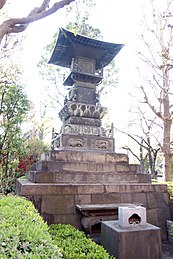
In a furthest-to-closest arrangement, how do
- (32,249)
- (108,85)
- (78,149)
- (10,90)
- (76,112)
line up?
(108,85) → (10,90) → (76,112) → (78,149) → (32,249)

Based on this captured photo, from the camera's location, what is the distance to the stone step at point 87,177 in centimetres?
547

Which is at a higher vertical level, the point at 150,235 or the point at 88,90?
the point at 88,90

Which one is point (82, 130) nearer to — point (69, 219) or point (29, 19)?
point (69, 219)

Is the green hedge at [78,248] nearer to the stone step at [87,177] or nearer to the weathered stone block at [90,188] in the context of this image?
the weathered stone block at [90,188]

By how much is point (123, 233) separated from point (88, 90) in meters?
5.94

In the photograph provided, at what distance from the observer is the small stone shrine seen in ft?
16.4

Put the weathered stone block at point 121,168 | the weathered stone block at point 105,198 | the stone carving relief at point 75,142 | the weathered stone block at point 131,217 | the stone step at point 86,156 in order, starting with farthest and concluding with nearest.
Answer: the stone carving relief at point 75,142 < the weathered stone block at point 121,168 < the stone step at point 86,156 < the weathered stone block at point 105,198 < the weathered stone block at point 131,217

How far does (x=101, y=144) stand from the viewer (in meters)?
7.33

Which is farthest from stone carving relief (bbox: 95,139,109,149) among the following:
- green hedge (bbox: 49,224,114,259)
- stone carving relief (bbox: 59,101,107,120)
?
green hedge (bbox: 49,224,114,259)

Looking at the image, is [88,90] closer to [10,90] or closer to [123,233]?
[10,90]

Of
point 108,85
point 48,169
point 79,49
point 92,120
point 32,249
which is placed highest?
point 108,85

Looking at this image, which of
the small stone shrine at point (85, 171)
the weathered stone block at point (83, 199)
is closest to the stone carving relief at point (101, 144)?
the small stone shrine at point (85, 171)

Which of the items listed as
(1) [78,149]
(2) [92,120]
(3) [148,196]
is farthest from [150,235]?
(2) [92,120]

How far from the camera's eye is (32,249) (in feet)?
5.71
